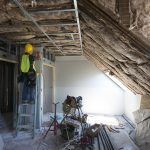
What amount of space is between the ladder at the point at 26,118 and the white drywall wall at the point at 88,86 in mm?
2788

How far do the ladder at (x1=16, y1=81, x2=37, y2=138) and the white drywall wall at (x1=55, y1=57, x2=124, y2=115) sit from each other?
2.79 m

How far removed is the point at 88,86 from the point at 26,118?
3232 mm

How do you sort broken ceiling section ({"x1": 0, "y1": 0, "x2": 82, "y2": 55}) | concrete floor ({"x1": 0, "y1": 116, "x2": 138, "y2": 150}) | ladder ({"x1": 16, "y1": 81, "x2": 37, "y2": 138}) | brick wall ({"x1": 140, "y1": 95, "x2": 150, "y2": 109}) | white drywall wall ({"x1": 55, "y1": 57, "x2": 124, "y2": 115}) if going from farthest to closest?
white drywall wall ({"x1": 55, "y1": 57, "x2": 124, "y2": 115}), ladder ({"x1": 16, "y1": 81, "x2": 37, "y2": 138}), brick wall ({"x1": 140, "y1": 95, "x2": 150, "y2": 109}), concrete floor ({"x1": 0, "y1": 116, "x2": 138, "y2": 150}), broken ceiling section ({"x1": 0, "y1": 0, "x2": 82, "y2": 55})

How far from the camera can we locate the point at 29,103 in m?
4.96

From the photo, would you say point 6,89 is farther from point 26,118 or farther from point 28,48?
point 28,48

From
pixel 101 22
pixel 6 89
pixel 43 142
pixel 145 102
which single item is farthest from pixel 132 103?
pixel 6 89

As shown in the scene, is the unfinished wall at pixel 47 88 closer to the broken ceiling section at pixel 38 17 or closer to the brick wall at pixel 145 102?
the broken ceiling section at pixel 38 17

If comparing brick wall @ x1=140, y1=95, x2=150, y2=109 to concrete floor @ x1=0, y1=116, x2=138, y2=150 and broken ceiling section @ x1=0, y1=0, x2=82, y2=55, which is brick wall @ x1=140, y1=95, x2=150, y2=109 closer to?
concrete floor @ x1=0, y1=116, x2=138, y2=150

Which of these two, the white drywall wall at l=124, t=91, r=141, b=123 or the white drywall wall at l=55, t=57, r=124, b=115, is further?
the white drywall wall at l=55, t=57, r=124, b=115

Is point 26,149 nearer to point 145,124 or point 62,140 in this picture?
point 62,140

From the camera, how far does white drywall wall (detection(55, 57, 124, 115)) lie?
7.75m

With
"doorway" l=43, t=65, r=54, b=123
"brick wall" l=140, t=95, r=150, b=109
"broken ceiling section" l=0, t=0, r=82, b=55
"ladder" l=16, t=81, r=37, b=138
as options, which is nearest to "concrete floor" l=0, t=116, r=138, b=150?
"ladder" l=16, t=81, r=37, b=138

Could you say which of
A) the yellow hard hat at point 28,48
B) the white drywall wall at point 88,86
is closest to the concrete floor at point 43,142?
the yellow hard hat at point 28,48

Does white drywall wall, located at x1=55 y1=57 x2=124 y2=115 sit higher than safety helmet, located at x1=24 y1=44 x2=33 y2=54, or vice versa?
safety helmet, located at x1=24 y1=44 x2=33 y2=54
